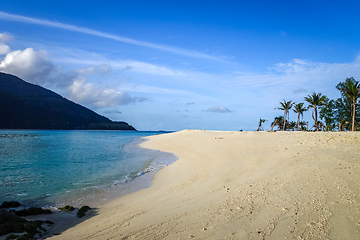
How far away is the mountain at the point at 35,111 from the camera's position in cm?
11650

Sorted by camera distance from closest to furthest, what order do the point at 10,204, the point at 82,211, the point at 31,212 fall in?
the point at 31,212
the point at 82,211
the point at 10,204

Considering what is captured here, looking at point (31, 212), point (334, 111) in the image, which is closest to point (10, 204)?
point (31, 212)

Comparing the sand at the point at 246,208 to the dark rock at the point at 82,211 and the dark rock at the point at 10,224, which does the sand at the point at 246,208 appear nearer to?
the dark rock at the point at 82,211

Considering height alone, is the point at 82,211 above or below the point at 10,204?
above

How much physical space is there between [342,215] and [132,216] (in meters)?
5.15

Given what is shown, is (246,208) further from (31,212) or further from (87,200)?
(31,212)

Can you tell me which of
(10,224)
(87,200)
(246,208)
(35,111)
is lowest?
(87,200)

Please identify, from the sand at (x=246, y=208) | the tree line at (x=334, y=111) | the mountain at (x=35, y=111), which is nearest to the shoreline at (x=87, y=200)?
the sand at (x=246, y=208)

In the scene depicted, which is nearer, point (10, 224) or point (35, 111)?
point (10, 224)

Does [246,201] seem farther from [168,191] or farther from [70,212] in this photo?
[70,212]

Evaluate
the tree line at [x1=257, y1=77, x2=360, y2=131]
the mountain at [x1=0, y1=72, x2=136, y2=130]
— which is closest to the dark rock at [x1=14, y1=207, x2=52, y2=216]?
the tree line at [x1=257, y1=77, x2=360, y2=131]

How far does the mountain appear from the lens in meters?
116

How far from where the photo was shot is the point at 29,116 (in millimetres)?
119688

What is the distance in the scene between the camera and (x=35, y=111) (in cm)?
12625
